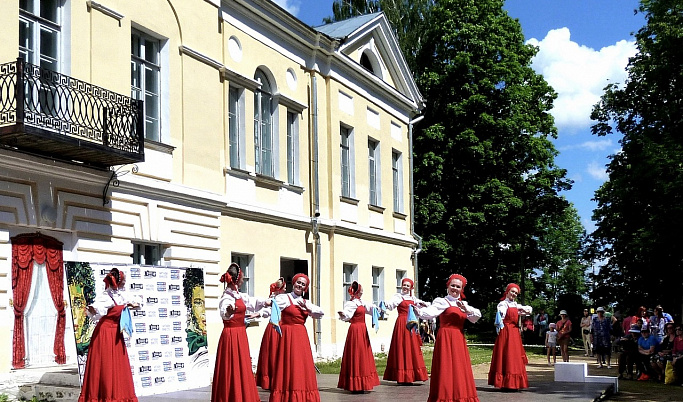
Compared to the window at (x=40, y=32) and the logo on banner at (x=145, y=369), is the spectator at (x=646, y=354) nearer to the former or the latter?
the logo on banner at (x=145, y=369)

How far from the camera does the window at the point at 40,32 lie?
13.6 metres

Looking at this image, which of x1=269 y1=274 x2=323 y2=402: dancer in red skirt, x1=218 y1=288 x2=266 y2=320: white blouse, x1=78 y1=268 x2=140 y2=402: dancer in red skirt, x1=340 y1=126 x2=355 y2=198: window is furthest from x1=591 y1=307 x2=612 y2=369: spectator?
x1=78 y1=268 x2=140 y2=402: dancer in red skirt

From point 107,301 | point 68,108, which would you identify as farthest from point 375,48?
point 107,301

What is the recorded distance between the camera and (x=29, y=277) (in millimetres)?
13539

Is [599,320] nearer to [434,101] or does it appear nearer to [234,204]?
[234,204]

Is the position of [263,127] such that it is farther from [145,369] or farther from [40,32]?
[145,369]

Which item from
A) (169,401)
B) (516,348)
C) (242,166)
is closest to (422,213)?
(242,166)

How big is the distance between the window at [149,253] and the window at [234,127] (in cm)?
372

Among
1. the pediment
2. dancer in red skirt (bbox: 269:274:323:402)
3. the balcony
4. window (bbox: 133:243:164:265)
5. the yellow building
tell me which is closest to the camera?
dancer in red skirt (bbox: 269:274:323:402)

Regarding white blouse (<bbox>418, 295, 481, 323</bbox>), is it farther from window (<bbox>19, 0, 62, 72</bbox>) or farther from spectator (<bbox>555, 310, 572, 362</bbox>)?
spectator (<bbox>555, 310, 572, 362</bbox>)

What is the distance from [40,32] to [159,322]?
5025 mm

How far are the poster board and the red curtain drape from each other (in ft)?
3.10

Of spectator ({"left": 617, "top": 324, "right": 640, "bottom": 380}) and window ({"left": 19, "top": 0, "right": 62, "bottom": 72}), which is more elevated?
window ({"left": 19, "top": 0, "right": 62, "bottom": 72})

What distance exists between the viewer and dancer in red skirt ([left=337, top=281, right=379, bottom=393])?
15.0 metres
